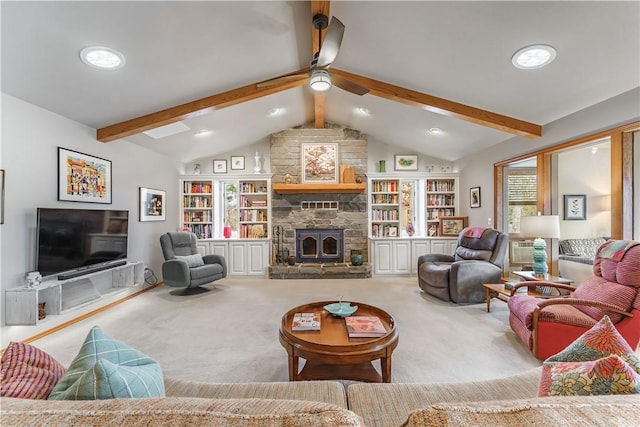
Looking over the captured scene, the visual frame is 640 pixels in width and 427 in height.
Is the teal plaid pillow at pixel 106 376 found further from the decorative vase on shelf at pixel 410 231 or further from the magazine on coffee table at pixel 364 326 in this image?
the decorative vase on shelf at pixel 410 231

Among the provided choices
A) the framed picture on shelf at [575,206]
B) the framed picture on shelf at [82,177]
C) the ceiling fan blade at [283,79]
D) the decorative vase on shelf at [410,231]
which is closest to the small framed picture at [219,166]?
the framed picture on shelf at [82,177]

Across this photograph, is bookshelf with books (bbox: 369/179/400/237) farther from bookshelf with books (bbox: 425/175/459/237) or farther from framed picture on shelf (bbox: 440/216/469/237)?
framed picture on shelf (bbox: 440/216/469/237)

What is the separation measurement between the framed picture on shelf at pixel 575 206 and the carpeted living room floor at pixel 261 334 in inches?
103

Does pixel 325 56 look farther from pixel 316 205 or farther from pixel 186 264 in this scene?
pixel 316 205

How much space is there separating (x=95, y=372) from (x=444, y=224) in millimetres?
5953

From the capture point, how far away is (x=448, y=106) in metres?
3.61

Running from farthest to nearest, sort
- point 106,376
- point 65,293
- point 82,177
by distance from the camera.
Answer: point 82,177, point 65,293, point 106,376

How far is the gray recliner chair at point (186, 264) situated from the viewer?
412 cm

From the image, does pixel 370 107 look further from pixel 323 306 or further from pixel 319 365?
pixel 319 365

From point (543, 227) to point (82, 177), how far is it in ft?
17.8

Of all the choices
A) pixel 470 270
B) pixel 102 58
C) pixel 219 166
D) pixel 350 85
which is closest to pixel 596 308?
pixel 470 270

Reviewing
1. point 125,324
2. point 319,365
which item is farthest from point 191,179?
point 319,365

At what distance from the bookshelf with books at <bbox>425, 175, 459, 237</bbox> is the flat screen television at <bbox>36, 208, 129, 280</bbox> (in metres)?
5.44

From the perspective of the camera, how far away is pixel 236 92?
3.63 metres
